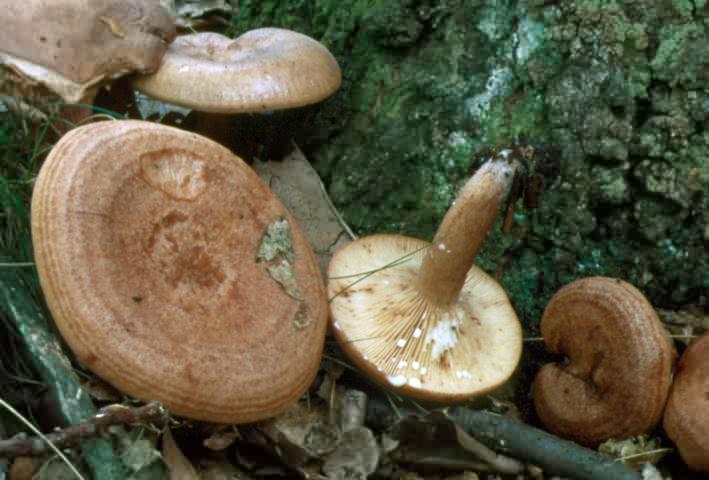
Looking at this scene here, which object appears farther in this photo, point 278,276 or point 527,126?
point 527,126

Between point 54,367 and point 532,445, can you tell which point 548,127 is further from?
point 54,367

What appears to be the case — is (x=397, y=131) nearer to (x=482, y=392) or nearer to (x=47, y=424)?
(x=482, y=392)

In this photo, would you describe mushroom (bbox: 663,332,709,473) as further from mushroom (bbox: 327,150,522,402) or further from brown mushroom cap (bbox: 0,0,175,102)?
brown mushroom cap (bbox: 0,0,175,102)

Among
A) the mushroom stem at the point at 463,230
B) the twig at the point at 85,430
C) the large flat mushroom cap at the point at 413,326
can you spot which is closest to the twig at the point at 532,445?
the large flat mushroom cap at the point at 413,326

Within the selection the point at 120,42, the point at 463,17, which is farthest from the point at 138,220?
the point at 463,17

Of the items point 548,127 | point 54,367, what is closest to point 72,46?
point 54,367

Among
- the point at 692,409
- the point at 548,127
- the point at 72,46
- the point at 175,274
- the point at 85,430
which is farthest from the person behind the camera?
the point at 548,127
